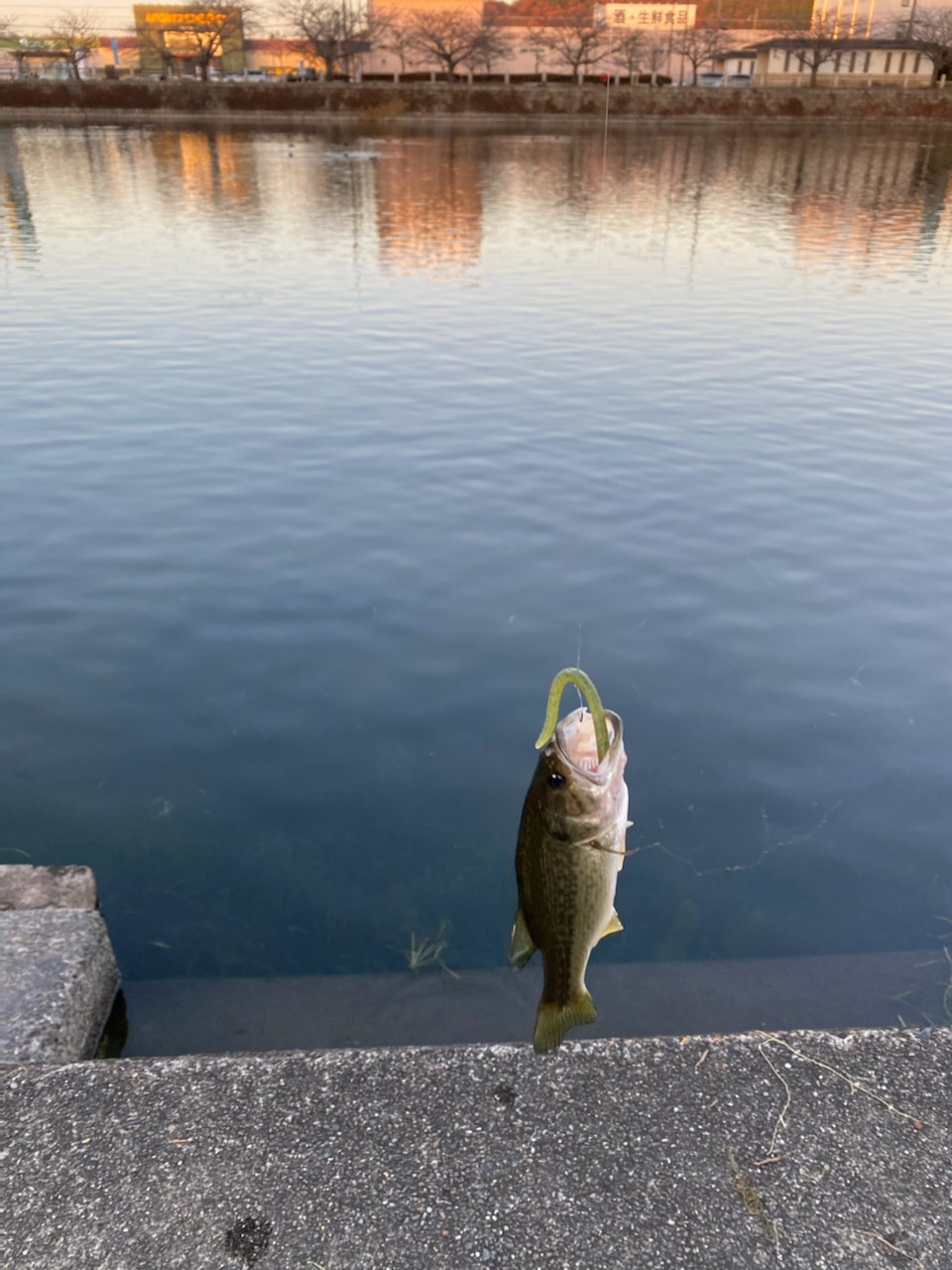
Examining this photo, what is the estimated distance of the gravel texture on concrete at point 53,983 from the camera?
140 inches

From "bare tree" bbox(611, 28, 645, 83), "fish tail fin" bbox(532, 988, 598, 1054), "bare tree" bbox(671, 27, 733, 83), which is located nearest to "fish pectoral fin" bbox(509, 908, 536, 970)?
"fish tail fin" bbox(532, 988, 598, 1054)

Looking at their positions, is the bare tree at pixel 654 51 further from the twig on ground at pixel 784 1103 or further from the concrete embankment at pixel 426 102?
the twig on ground at pixel 784 1103

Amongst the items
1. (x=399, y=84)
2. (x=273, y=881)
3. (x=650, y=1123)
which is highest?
(x=399, y=84)

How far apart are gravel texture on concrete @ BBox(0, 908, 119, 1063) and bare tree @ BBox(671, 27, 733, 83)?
130m

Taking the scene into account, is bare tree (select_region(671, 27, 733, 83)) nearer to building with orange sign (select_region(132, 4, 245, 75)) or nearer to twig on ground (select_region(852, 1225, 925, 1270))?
building with orange sign (select_region(132, 4, 245, 75))

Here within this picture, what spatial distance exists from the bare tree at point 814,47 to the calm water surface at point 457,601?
332 feet

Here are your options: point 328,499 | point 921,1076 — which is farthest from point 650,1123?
point 328,499

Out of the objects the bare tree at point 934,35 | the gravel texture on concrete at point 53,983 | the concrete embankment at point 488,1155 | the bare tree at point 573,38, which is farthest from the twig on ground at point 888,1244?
the bare tree at point 573,38

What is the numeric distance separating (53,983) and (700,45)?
148340 mm

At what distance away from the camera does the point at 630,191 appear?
138 feet

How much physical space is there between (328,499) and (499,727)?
5.11 m

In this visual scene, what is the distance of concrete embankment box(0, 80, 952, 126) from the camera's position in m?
84.2

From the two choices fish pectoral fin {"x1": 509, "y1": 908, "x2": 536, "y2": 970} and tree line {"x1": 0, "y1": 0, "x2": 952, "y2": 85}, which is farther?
tree line {"x1": 0, "y1": 0, "x2": 952, "y2": 85}

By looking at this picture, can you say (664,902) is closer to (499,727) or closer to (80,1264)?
(499,727)
